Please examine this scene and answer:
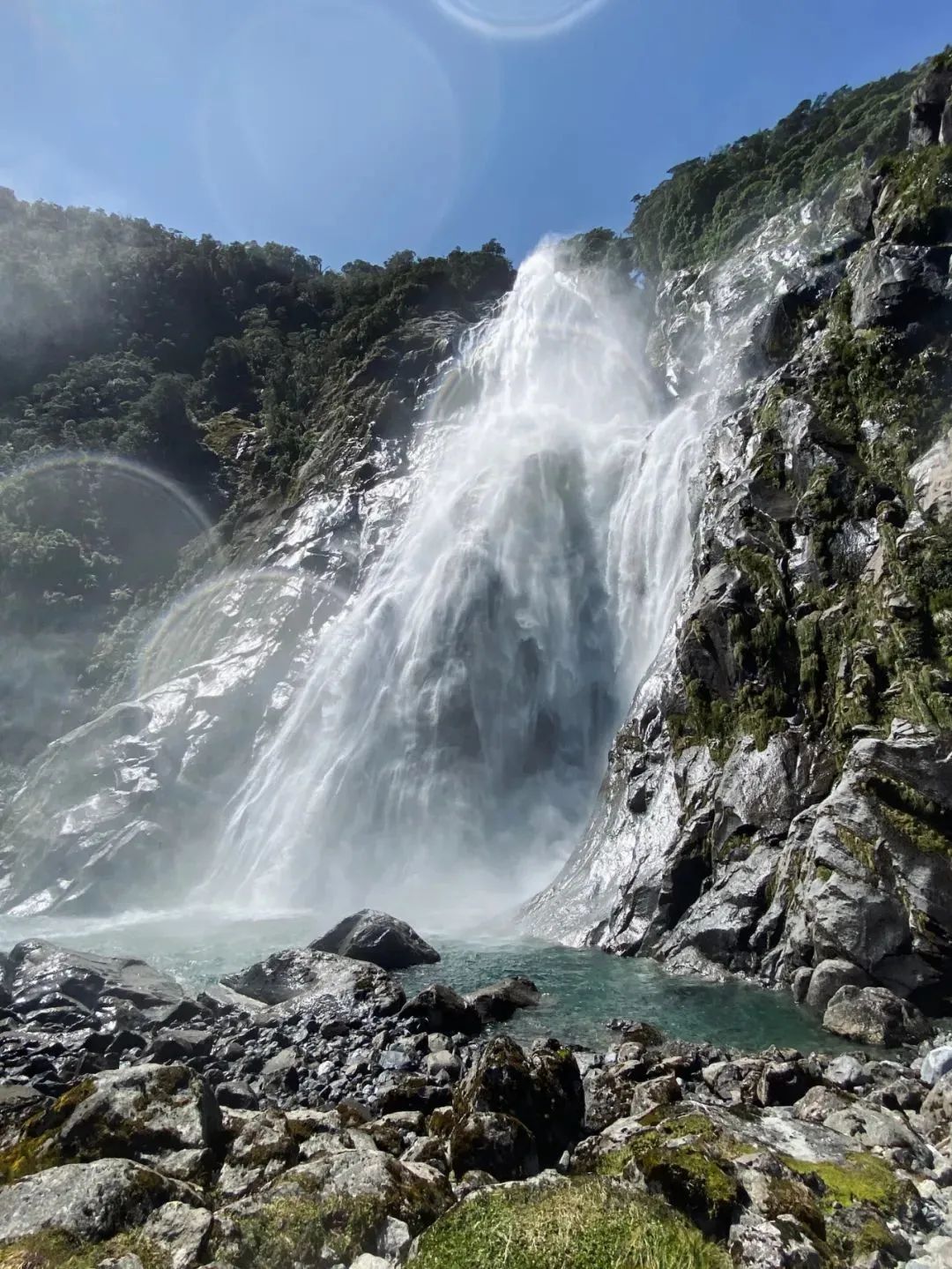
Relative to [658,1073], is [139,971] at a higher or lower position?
lower

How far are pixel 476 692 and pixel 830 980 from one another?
72.1ft

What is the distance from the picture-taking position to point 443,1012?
13336mm

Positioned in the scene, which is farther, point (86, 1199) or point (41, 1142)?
point (41, 1142)

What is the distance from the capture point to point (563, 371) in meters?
54.1

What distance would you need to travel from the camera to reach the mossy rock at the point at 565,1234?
16.2 feet

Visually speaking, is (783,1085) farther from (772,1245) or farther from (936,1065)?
(772,1245)

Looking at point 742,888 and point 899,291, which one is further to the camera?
point 899,291

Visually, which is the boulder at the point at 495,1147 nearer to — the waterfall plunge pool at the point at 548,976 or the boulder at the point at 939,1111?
the boulder at the point at 939,1111

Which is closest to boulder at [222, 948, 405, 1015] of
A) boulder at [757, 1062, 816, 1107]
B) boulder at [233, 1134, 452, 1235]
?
boulder at [757, 1062, 816, 1107]

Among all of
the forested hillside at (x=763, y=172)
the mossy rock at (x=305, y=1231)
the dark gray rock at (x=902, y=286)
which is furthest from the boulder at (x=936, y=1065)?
the forested hillside at (x=763, y=172)

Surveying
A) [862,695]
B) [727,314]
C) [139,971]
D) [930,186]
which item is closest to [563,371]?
[727,314]

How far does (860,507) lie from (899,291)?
8185 millimetres

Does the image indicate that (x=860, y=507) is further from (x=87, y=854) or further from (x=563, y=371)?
(x=563, y=371)

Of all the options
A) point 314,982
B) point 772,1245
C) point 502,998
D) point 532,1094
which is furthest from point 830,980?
point 314,982
